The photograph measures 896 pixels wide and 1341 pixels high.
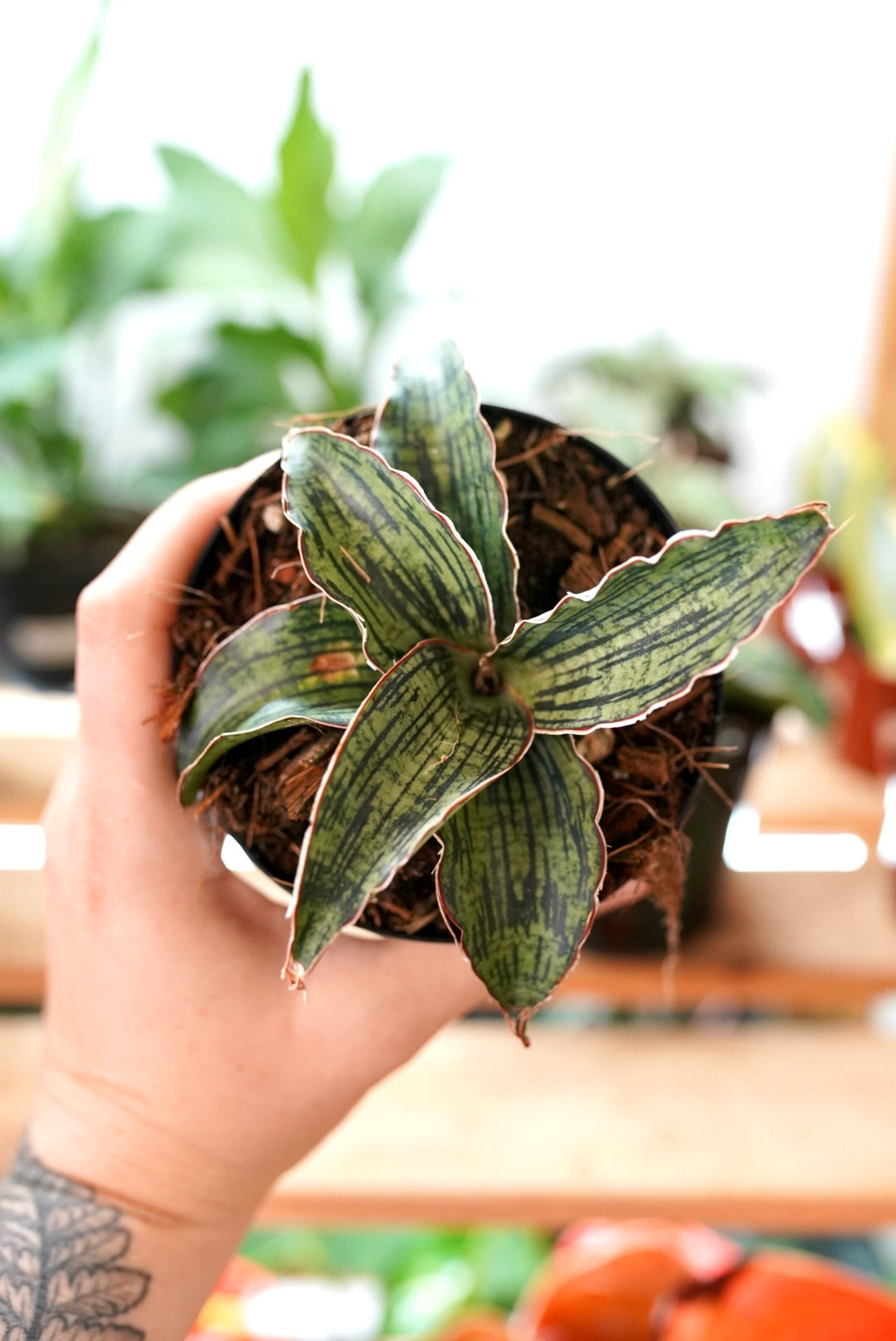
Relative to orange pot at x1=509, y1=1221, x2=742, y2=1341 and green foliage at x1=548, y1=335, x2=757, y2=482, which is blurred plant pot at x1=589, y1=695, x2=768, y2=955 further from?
green foliage at x1=548, y1=335, x2=757, y2=482

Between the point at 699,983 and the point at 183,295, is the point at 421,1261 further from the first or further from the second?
the point at 183,295

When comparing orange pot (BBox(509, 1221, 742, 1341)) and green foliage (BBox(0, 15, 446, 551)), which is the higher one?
green foliage (BBox(0, 15, 446, 551))

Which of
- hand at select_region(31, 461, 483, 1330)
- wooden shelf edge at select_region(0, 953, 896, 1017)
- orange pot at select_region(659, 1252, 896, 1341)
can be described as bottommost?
orange pot at select_region(659, 1252, 896, 1341)

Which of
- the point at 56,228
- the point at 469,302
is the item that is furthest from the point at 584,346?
the point at 56,228

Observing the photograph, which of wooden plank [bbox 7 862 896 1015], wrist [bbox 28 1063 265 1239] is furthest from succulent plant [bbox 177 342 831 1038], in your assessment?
wooden plank [bbox 7 862 896 1015]

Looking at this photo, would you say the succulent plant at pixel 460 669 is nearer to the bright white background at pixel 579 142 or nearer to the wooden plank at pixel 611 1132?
the wooden plank at pixel 611 1132

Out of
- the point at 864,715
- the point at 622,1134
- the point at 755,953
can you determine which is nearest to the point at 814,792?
the point at 864,715
